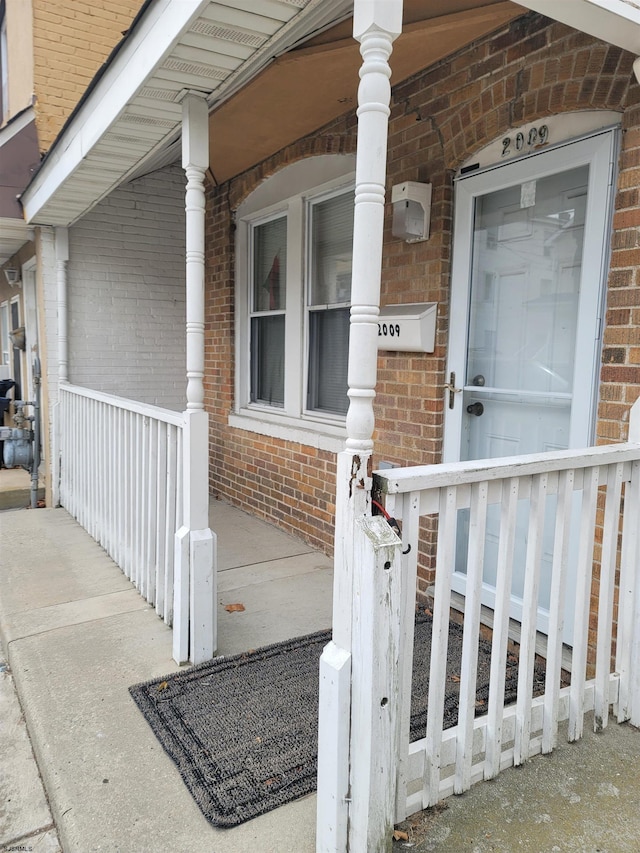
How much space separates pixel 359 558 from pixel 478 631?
566 mm

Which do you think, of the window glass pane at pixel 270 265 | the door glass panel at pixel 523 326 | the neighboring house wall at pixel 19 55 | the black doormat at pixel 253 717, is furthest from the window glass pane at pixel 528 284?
the neighboring house wall at pixel 19 55

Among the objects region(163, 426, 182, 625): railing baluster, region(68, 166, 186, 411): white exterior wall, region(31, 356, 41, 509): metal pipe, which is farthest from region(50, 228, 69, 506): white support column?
region(163, 426, 182, 625): railing baluster

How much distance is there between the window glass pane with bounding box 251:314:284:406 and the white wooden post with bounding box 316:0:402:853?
11.3ft

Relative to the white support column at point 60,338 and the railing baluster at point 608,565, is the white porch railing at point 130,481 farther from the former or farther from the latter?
the railing baluster at point 608,565

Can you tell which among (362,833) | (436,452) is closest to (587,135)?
(436,452)

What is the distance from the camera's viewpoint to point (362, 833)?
1.67m

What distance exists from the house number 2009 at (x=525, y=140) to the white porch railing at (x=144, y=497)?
6.38ft

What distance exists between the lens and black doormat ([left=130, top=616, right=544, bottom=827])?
6.71ft

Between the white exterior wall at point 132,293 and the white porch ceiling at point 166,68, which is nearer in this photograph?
the white porch ceiling at point 166,68

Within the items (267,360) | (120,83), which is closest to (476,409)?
(120,83)

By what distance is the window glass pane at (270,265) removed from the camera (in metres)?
5.02

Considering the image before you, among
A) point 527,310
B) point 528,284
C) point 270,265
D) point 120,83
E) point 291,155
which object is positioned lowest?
point 527,310

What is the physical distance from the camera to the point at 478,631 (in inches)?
76.9

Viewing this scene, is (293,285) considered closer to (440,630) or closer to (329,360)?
(329,360)
